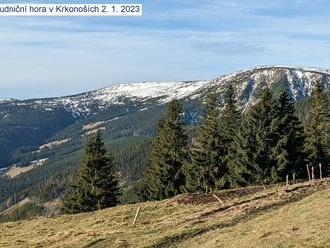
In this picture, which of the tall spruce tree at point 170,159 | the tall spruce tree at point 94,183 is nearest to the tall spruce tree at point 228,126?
the tall spruce tree at point 170,159

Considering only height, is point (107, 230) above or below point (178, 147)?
below

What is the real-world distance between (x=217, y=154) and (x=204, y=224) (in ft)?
141

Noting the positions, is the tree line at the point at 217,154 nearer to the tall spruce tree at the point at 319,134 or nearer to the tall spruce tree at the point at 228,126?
the tall spruce tree at the point at 319,134

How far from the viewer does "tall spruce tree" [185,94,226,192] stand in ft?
268

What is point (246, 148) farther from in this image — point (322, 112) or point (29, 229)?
point (29, 229)

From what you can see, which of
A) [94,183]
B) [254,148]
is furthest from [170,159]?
[254,148]

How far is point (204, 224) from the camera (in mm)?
39688

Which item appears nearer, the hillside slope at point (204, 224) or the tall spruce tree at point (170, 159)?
the hillside slope at point (204, 224)

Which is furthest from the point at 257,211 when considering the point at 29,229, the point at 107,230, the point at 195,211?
the point at 29,229

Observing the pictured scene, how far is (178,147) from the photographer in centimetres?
8344

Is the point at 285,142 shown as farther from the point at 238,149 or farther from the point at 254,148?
the point at 238,149

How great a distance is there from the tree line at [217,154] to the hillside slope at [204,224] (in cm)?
2108

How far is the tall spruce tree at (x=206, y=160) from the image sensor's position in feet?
268

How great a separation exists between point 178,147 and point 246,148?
10631mm
